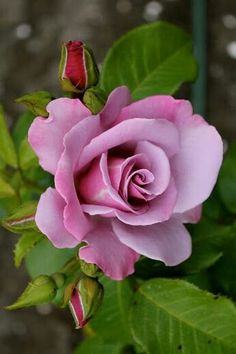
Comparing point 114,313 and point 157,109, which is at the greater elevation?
point 157,109

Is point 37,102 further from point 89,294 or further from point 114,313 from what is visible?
point 114,313

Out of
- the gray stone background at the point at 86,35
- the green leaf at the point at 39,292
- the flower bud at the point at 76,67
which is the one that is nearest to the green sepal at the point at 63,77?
the flower bud at the point at 76,67

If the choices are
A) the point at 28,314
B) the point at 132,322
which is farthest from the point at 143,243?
the point at 28,314

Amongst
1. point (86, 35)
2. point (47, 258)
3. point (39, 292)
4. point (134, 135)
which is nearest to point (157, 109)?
point (134, 135)

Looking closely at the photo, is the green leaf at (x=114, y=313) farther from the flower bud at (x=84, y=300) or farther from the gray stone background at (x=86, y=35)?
the gray stone background at (x=86, y=35)

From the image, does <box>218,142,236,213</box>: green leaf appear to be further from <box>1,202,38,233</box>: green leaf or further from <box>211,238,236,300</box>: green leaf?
<box>1,202,38,233</box>: green leaf

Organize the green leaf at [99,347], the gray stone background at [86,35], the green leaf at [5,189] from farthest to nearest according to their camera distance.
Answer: the gray stone background at [86,35]
the green leaf at [99,347]
the green leaf at [5,189]

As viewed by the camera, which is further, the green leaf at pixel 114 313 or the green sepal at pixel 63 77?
the green leaf at pixel 114 313

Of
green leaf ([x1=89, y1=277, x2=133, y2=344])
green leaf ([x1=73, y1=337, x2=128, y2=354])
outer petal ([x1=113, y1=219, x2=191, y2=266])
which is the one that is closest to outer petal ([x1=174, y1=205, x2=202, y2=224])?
outer petal ([x1=113, y1=219, x2=191, y2=266])
